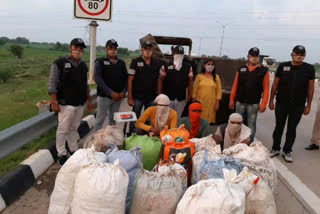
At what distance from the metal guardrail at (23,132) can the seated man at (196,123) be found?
6.46ft

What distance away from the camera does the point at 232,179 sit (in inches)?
92.0

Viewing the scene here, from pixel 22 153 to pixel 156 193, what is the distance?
7.74 feet

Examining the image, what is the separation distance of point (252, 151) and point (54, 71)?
273 centimetres

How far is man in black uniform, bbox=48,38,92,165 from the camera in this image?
394 centimetres

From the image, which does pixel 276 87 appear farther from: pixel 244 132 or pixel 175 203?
Answer: pixel 175 203

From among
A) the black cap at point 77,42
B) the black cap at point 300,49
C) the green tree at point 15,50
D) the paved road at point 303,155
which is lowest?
the green tree at point 15,50

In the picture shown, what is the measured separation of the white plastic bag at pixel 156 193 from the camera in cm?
236

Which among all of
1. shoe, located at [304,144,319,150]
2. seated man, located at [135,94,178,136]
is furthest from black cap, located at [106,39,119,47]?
shoe, located at [304,144,319,150]

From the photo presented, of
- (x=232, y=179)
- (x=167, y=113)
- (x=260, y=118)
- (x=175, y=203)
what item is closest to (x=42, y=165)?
(x=167, y=113)

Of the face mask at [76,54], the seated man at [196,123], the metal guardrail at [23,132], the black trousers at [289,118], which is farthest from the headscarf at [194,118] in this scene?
the metal guardrail at [23,132]

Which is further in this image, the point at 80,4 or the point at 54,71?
the point at 80,4

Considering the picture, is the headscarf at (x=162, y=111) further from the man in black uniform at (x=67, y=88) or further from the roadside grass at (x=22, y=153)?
the roadside grass at (x=22, y=153)

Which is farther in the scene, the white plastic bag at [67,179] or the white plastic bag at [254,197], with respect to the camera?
the white plastic bag at [67,179]

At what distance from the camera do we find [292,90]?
4.77 metres
